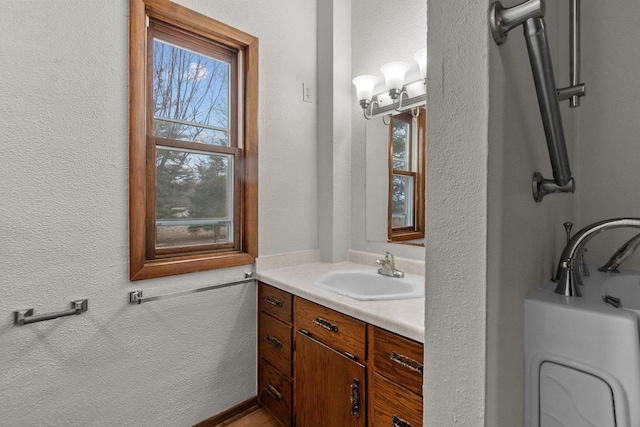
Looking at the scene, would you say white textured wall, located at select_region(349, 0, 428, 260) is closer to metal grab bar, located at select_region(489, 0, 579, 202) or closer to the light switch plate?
the light switch plate

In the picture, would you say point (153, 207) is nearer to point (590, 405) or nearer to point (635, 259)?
point (590, 405)

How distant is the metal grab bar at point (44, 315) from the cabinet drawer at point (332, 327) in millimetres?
916

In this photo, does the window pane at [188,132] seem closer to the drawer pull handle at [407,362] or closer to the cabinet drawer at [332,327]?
the cabinet drawer at [332,327]

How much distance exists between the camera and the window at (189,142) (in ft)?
4.85

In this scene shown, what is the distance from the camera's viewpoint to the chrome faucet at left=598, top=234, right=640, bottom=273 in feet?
3.01

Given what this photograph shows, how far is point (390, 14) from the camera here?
1.97 m

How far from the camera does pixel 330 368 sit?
1.36 metres

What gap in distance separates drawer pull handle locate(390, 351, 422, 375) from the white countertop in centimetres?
8

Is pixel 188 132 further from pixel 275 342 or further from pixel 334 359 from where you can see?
pixel 334 359

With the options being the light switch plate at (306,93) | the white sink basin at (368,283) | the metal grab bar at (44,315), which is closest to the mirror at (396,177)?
the white sink basin at (368,283)

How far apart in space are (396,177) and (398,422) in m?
1.29

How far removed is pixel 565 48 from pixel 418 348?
44.4 inches

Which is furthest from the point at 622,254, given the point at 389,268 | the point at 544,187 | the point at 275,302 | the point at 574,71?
the point at 275,302

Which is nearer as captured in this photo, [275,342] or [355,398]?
[355,398]
